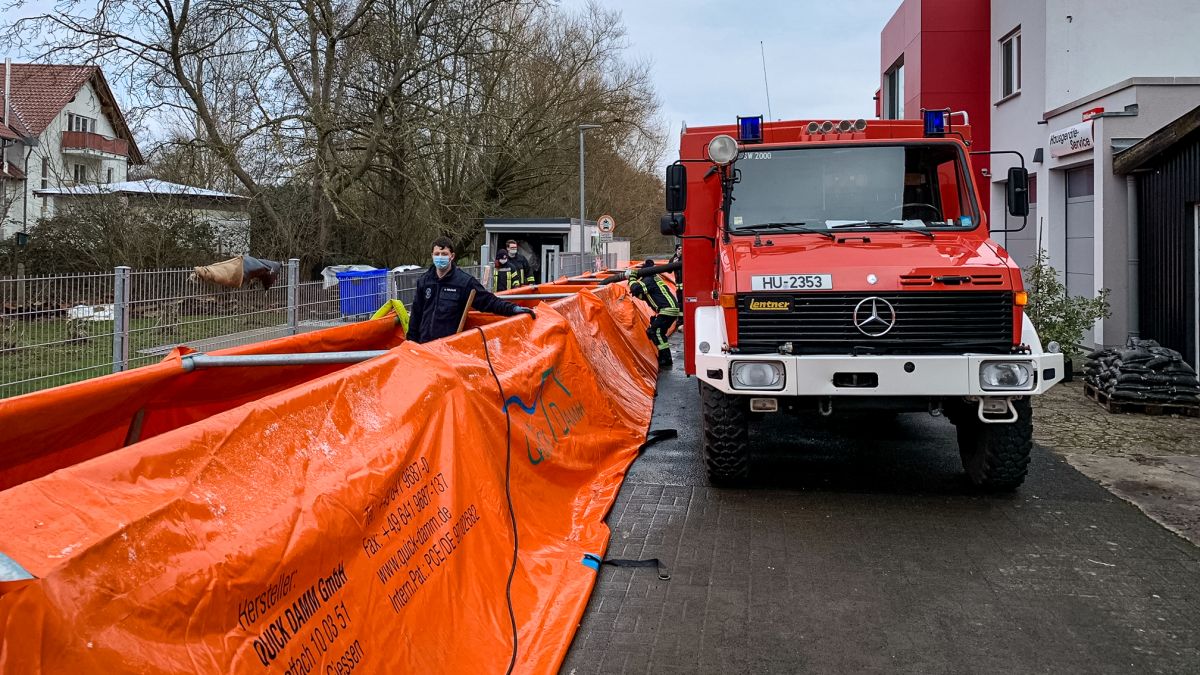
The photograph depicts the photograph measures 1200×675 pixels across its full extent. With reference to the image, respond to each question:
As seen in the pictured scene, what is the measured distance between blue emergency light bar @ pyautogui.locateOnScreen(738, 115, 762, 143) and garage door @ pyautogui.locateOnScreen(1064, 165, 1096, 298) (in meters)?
8.65

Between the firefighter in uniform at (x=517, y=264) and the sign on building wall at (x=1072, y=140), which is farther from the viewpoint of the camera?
the firefighter in uniform at (x=517, y=264)

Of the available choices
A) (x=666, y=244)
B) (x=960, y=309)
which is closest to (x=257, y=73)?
(x=960, y=309)

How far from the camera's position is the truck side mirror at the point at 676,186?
801 centimetres

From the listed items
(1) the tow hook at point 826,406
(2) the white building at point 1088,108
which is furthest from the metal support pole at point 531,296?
(2) the white building at point 1088,108

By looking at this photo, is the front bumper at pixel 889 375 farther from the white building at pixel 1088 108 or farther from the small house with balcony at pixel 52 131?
the small house with balcony at pixel 52 131

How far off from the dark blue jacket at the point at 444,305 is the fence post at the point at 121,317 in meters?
2.25

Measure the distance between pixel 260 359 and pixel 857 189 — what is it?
4749mm

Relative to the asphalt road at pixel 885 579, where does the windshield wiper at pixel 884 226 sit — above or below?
above

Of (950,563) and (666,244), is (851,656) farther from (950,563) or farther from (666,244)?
(666,244)

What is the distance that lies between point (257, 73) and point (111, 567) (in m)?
22.3

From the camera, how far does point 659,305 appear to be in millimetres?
14602

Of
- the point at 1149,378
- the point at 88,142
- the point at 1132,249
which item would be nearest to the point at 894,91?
the point at 1132,249

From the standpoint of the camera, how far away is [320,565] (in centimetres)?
331

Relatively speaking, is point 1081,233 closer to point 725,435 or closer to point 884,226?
point 884,226
